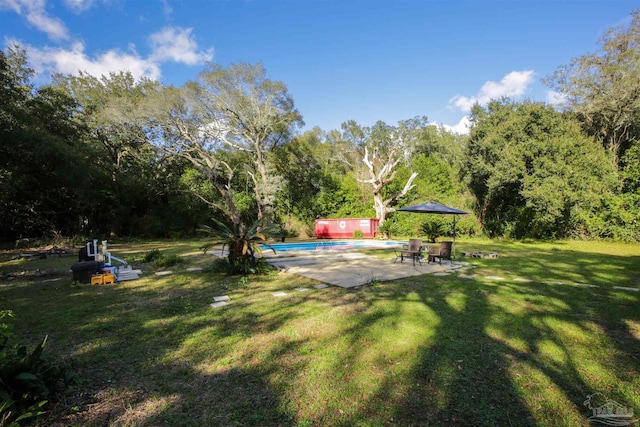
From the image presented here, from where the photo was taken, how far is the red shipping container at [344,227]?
61.8 feet

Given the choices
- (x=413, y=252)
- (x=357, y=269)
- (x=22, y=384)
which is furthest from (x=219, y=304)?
(x=413, y=252)

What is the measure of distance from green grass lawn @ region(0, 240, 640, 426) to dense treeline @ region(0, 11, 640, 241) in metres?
8.58

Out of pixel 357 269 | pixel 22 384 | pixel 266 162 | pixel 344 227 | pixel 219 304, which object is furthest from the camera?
pixel 266 162

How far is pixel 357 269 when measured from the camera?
7.95 m

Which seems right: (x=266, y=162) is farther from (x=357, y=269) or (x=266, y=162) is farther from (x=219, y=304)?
(x=219, y=304)

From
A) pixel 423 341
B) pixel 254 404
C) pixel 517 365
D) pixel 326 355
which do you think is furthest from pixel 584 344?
pixel 254 404

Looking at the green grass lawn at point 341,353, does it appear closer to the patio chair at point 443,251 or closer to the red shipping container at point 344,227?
the patio chair at point 443,251

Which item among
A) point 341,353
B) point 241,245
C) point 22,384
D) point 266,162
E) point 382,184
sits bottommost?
point 341,353

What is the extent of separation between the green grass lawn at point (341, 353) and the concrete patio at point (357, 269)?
836 millimetres

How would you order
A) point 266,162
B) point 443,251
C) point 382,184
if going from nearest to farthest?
point 443,251
point 382,184
point 266,162

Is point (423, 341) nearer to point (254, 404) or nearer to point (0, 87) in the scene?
point (254, 404)

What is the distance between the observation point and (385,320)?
4.04 meters

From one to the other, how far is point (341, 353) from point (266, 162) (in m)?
18.8

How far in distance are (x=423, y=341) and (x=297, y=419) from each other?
6.02 ft
